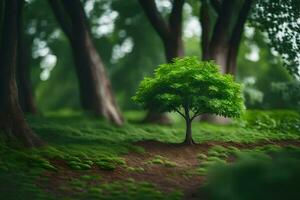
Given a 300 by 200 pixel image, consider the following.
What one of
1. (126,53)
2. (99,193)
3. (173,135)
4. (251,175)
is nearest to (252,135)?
(173,135)

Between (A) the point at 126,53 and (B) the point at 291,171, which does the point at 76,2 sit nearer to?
(B) the point at 291,171

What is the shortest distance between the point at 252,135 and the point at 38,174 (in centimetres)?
911

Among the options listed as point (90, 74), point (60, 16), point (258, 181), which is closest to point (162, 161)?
point (258, 181)

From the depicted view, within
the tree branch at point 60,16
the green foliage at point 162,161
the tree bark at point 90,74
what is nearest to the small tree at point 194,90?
the green foliage at point 162,161

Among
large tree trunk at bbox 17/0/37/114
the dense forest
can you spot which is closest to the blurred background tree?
the dense forest

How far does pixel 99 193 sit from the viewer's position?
36.7ft

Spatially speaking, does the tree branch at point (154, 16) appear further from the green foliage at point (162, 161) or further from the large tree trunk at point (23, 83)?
the green foliage at point (162, 161)

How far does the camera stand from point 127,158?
47.9ft

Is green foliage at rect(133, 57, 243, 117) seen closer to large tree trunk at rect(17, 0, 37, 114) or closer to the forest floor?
Result: the forest floor

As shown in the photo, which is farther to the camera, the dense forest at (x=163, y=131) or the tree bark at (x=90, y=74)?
the tree bark at (x=90, y=74)

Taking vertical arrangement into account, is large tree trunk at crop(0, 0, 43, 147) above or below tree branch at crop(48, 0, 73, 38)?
below

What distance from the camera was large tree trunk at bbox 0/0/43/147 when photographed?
1470 cm

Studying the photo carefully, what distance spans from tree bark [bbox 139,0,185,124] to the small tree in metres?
6.90

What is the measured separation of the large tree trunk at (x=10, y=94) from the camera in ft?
48.2
